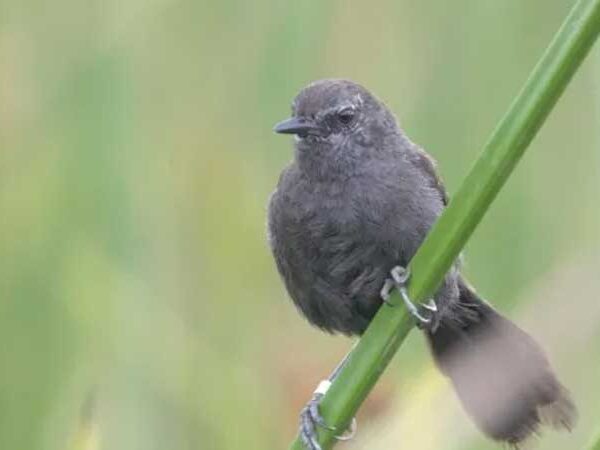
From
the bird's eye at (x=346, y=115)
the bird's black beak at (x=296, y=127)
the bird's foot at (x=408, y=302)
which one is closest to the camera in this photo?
the bird's foot at (x=408, y=302)

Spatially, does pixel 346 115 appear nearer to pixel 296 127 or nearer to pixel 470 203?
pixel 296 127

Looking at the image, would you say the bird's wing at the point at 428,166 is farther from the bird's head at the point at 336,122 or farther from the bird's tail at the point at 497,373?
the bird's tail at the point at 497,373

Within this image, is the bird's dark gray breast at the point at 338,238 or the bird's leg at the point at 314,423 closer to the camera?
the bird's leg at the point at 314,423

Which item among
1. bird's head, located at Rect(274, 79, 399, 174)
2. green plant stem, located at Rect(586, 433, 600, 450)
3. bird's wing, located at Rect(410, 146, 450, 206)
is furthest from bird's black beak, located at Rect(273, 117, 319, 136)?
green plant stem, located at Rect(586, 433, 600, 450)

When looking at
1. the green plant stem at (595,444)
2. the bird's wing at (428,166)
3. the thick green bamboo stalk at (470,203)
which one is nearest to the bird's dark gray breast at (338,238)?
the bird's wing at (428,166)

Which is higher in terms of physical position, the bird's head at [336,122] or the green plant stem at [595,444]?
the green plant stem at [595,444]

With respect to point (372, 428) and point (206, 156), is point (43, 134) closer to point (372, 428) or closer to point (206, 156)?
point (206, 156)

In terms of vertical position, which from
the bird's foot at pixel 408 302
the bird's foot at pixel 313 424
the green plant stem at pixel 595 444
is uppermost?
the green plant stem at pixel 595 444

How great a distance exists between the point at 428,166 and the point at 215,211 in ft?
→ 1.57

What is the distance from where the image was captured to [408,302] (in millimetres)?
1508

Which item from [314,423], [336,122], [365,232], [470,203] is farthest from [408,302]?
[336,122]

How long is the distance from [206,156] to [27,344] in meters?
0.53

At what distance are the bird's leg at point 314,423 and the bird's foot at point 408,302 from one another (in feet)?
0.41

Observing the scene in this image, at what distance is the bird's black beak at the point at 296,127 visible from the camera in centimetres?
213
